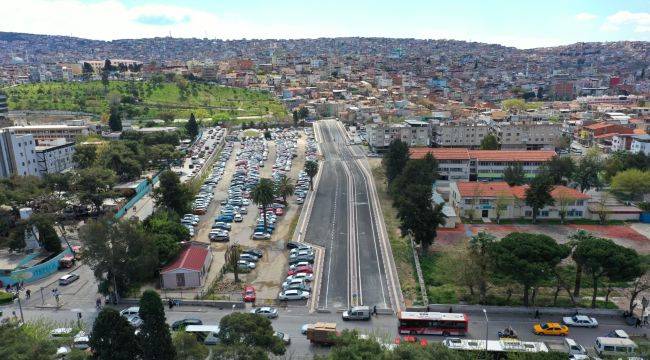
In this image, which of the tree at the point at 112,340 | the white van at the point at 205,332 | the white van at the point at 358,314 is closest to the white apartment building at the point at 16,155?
the white van at the point at 205,332

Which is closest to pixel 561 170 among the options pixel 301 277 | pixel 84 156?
pixel 301 277

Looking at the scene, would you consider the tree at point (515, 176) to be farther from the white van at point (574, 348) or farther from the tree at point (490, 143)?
the white van at point (574, 348)

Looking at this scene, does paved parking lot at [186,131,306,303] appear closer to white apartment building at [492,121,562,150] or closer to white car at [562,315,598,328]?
white car at [562,315,598,328]

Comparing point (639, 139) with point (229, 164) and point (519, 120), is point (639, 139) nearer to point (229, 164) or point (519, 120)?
point (519, 120)

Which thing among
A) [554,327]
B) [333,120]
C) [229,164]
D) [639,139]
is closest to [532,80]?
[333,120]

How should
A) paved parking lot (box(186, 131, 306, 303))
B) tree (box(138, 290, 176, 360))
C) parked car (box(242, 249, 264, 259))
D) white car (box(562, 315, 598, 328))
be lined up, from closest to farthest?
tree (box(138, 290, 176, 360))
white car (box(562, 315, 598, 328))
paved parking lot (box(186, 131, 306, 303))
parked car (box(242, 249, 264, 259))

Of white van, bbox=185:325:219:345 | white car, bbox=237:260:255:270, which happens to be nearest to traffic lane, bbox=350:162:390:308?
white car, bbox=237:260:255:270

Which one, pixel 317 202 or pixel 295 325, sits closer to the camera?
pixel 295 325
